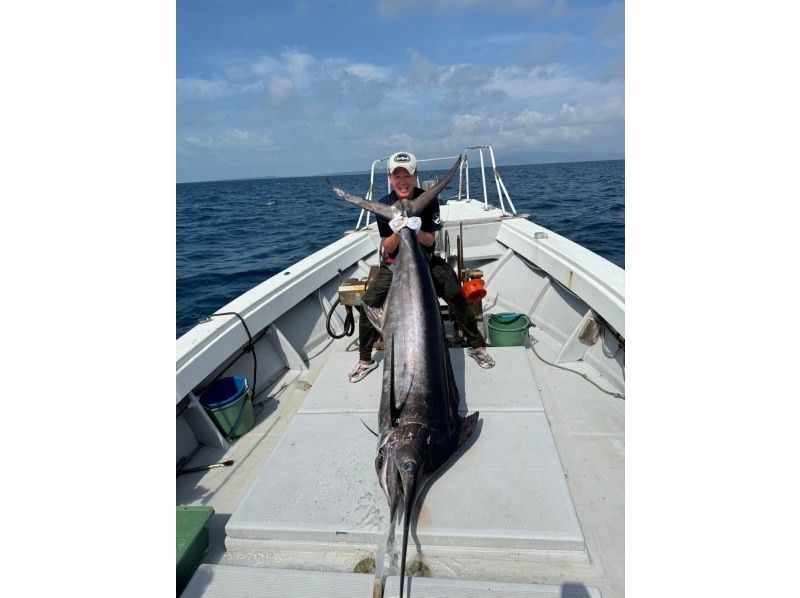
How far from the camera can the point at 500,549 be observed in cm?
210

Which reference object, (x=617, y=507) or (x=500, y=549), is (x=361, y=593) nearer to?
(x=500, y=549)

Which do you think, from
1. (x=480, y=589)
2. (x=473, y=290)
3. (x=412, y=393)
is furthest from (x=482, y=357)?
(x=480, y=589)

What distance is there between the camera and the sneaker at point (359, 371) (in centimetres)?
353

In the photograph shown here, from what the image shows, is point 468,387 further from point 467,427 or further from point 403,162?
point 403,162

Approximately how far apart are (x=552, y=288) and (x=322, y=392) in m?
2.91

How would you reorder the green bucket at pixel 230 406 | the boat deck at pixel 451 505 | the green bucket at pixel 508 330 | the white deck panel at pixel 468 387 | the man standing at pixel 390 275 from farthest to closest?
the green bucket at pixel 508 330, the man standing at pixel 390 275, the green bucket at pixel 230 406, the white deck panel at pixel 468 387, the boat deck at pixel 451 505

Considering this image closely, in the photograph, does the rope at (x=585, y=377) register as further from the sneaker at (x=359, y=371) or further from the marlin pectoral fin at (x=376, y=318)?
the marlin pectoral fin at (x=376, y=318)

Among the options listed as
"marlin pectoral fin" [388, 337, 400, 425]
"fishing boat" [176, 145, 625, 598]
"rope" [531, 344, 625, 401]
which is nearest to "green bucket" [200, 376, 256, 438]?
"fishing boat" [176, 145, 625, 598]

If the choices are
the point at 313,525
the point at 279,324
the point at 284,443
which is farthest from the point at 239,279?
the point at 313,525

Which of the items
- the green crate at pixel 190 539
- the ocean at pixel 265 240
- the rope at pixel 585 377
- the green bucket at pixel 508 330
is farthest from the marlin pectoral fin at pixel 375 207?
the ocean at pixel 265 240

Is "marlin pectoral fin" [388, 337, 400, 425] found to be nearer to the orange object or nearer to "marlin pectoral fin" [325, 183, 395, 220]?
"marlin pectoral fin" [325, 183, 395, 220]

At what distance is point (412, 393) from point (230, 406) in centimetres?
148

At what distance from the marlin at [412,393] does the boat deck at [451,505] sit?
15 centimetres

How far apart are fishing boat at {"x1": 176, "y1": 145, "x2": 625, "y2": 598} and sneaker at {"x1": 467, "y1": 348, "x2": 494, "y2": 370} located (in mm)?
65
